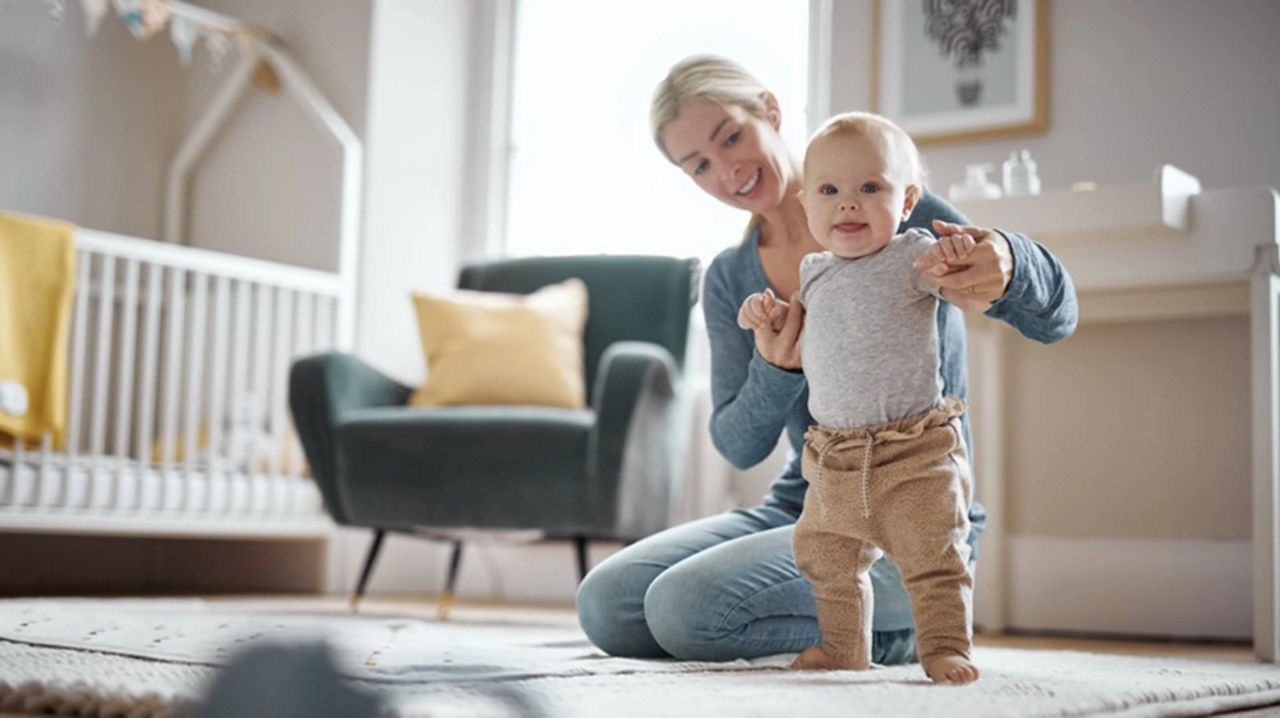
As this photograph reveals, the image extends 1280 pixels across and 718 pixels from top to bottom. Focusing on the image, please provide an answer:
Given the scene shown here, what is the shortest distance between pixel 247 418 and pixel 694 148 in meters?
2.23

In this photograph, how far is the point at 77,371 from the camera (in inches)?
134

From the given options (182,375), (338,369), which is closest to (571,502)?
(338,369)

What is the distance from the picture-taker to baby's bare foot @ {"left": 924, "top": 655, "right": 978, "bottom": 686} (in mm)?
1422

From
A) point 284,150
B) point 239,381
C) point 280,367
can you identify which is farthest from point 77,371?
point 284,150

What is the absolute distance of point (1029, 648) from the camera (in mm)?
2461

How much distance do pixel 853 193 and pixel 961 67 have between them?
1.97m

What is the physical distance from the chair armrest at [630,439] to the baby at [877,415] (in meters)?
1.27

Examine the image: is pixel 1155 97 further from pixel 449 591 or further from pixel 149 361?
pixel 149 361

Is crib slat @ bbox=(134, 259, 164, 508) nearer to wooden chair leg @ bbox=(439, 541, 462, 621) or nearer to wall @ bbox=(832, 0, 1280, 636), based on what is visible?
wooden chair leg @ bbox=(439, 541, 462, 621)

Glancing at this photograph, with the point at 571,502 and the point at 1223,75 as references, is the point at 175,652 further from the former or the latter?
the point at 1223,75

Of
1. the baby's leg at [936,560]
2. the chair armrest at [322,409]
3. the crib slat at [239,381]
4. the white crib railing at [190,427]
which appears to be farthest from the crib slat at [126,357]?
the baby's leg at [936,560]

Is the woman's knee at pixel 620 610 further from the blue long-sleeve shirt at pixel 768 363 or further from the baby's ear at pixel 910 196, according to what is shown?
the baby's ear at pixel 910 196

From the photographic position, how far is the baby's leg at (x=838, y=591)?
59.7 inches

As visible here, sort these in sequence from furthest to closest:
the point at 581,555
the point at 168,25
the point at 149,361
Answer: the point at 168,25
the point at 149,361
the point at 581,555
